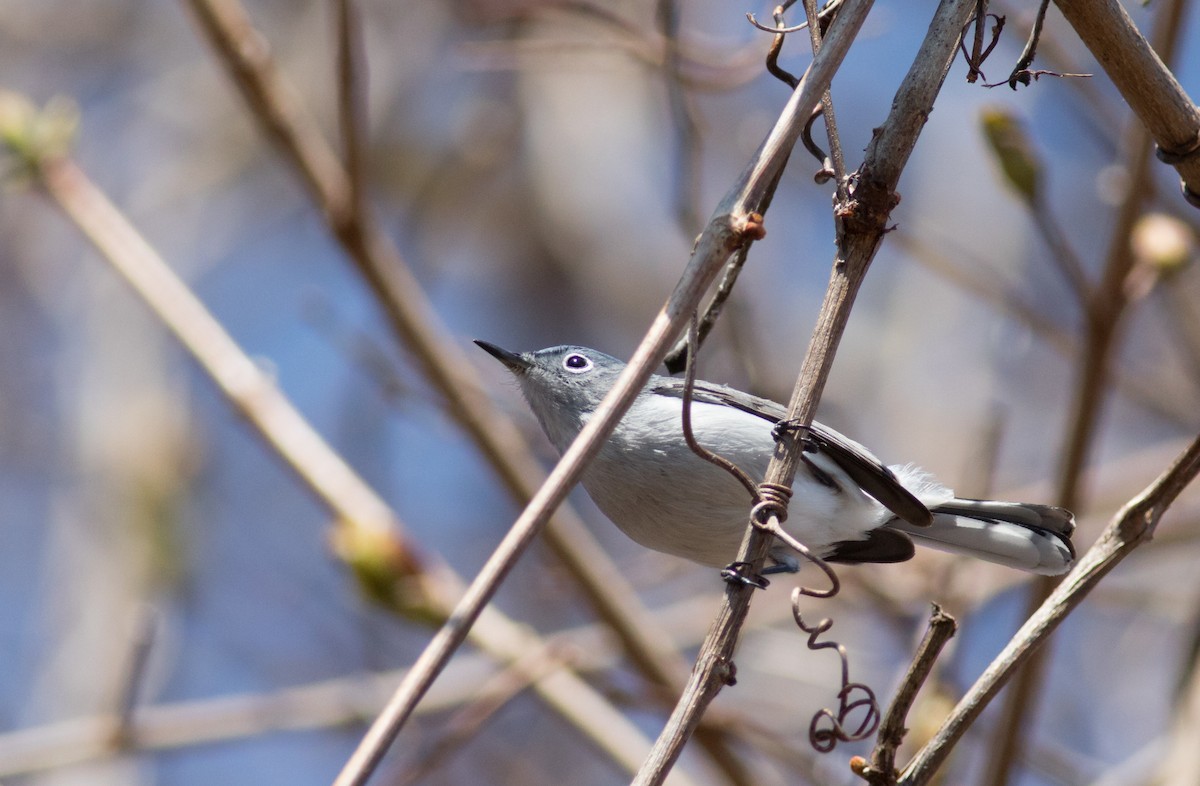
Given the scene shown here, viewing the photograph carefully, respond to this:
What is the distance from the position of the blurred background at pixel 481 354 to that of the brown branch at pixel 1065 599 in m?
1.60

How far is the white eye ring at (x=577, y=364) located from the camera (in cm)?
227

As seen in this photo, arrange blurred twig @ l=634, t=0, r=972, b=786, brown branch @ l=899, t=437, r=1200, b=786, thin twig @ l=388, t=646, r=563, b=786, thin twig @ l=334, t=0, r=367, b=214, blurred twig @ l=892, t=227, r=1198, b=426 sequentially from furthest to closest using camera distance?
blurred twig @ l=892, t=227, r=1198, b=426, thin twig @ l=388, t=646, r=563, b=786, thin twig @ l=334, t=0, r=367, b=214, brown branch @ l=899, t=437, r=1200, b=786, blurred twig @ l=634, t=0, r=972, b=786

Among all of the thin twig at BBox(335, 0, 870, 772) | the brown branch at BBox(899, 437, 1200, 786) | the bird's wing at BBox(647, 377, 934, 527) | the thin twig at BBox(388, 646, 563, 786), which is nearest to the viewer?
the thin twig at BBox(335, 0, 870, 772)

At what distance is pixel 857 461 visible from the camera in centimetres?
177

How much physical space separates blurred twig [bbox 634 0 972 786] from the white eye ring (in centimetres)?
113

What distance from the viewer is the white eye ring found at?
2.27m

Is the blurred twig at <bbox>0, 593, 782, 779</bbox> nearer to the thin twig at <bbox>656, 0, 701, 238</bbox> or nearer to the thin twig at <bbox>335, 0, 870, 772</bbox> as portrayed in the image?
the thin twig at <bbox>656, 0, 701, 238</bbox>

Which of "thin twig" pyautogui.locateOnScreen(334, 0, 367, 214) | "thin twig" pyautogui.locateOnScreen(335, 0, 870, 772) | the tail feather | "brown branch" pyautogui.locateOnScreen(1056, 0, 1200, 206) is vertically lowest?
"thin twig" pyautogui.locateOnScreen(335, 0, 870, 772)

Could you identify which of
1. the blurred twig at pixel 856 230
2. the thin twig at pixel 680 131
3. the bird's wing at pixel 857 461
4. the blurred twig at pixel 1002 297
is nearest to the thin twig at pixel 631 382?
the blurred twig at pixel 856 230

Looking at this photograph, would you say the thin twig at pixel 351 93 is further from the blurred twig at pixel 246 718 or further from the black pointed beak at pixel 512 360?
the blurred twig at pixel 246 718

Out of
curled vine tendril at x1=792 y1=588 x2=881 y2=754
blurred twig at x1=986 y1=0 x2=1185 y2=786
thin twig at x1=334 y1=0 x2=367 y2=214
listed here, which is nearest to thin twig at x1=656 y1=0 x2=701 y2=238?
thin twig at x1=334 y1=0 x2=367 y2=214

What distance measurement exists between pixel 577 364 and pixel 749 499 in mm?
586

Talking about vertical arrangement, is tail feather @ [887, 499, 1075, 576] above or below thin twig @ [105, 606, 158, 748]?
above

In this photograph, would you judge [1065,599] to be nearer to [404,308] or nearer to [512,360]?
[512,360]
